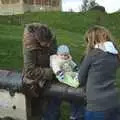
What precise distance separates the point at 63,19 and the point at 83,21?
194 centimetres

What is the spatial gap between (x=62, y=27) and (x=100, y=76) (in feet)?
81.3

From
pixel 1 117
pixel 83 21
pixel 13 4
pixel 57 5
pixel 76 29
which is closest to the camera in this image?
pixel 1 117

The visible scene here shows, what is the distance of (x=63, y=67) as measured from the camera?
770 cm

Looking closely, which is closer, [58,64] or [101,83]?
[101,83]

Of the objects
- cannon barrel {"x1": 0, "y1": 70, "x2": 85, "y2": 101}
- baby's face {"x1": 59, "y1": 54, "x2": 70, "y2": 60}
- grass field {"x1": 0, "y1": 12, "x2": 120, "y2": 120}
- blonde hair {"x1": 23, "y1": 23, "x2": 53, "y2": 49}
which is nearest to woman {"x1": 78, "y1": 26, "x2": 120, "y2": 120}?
cannon barrel {"x1": 0, "y1": 70, "x2": 85, "y2": 101}

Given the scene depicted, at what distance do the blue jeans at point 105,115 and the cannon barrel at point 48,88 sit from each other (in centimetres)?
50

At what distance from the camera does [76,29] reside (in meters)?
30.3

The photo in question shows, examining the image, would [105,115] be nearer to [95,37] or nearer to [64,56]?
[95,37]

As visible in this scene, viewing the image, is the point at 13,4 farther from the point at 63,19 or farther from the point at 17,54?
the point at 17,54

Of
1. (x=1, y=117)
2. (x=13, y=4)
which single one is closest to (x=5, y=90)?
(x=1, y=117)

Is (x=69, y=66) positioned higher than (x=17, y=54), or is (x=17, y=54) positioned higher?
(x=69, y=66)

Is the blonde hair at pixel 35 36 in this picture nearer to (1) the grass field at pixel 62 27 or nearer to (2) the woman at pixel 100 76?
(2) the woman at pixel 100 76

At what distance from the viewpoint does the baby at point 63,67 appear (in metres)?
7.64

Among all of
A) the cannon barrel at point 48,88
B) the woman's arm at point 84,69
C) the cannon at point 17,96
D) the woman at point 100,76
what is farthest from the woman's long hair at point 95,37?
the cannon at point 17,96
